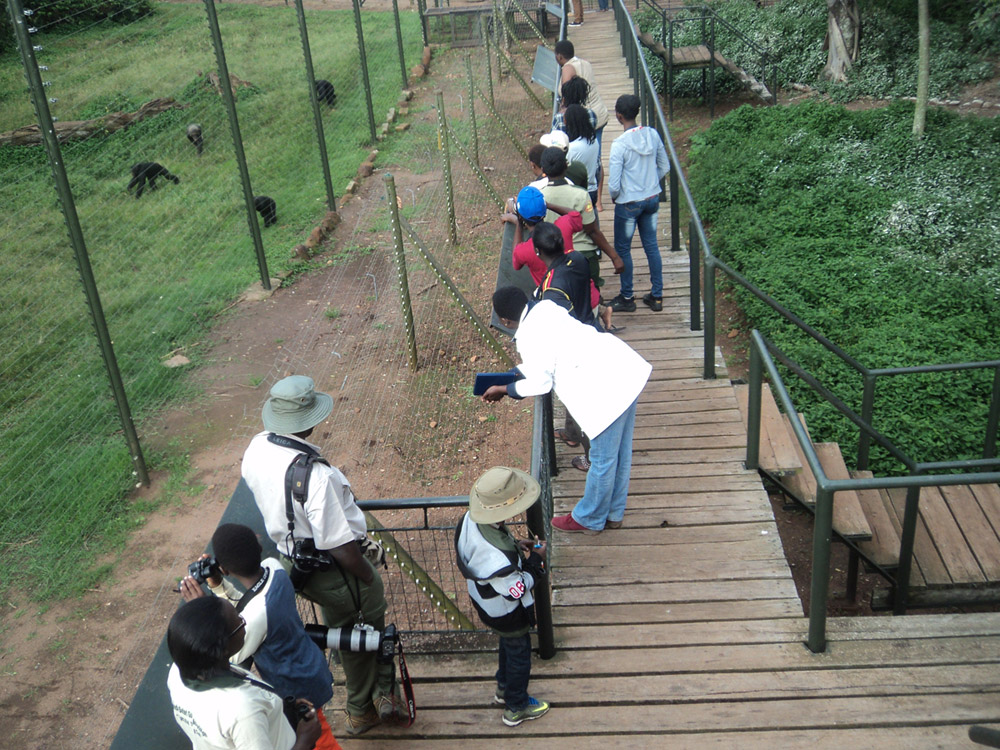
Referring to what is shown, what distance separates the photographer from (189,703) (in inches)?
95.5

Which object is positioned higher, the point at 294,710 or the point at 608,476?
the point at 294,710

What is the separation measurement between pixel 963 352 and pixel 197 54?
1427 centimetres

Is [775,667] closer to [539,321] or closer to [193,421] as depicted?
[539,321]

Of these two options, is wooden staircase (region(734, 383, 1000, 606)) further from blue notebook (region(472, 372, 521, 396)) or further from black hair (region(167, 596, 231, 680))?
black hair (region(167, 596, 231, 680))

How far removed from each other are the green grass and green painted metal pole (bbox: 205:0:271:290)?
1.86 ft

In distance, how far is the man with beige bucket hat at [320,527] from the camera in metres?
3.22

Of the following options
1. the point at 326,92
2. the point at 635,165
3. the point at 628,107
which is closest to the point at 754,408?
the point at 635,165

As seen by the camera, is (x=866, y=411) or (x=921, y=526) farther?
(x=866, y=411)

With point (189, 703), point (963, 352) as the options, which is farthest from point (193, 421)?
point (963, 352)

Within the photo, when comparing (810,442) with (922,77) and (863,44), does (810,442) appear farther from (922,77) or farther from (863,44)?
(863,44)

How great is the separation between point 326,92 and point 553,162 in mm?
10979

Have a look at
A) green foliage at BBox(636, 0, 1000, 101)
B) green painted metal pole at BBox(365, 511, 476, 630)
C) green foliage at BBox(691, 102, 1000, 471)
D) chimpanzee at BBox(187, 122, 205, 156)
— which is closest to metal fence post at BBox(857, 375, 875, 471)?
green foliage at BBox(691, 102, 1000, 471)

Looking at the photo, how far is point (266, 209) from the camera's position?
11844mm

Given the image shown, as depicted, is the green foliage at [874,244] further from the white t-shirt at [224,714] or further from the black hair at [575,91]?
the white t-shirt at [224,714]
